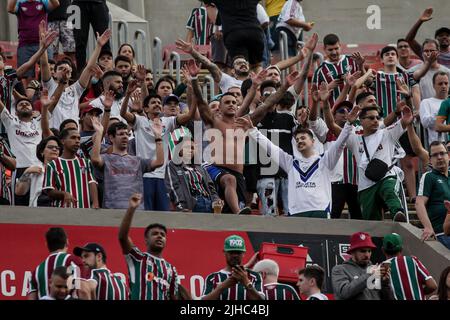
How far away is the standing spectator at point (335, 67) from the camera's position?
24141 mm

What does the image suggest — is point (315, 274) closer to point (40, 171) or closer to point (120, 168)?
point (120, 168)

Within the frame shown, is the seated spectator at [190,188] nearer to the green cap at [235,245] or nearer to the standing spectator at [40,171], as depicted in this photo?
the standing spectator at [40,171]

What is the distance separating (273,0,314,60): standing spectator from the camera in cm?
2630

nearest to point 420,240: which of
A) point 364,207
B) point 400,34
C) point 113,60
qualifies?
point 364,207

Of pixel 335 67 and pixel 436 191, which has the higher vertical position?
pixel 335 67

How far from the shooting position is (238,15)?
78.4ft

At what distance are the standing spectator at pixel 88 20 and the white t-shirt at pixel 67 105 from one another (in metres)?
2.19

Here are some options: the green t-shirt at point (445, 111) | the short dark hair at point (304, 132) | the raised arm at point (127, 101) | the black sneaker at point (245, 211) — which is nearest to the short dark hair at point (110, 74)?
the raised arm at point (127, 101)

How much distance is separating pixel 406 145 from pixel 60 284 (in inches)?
314

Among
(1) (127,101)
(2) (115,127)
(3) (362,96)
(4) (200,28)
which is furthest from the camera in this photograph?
(4) (200,28)

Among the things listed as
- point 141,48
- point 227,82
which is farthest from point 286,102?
point 141,48

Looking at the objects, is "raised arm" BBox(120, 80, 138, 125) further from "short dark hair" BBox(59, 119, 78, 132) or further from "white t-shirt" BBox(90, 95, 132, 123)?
"short dark hair" BBox(59, 119, 78, 132)
